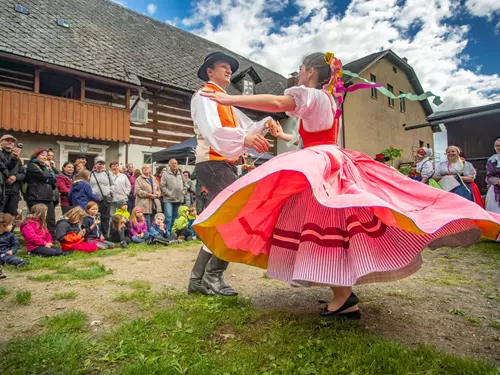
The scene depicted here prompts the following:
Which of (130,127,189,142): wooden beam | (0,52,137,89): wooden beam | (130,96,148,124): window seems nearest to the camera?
(0,52,137,89): wooden beam

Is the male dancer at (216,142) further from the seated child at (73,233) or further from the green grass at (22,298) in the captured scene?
the seated child at (73,233)

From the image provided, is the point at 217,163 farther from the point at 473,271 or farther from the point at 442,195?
the point at 473,271

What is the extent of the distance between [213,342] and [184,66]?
1695 centimetres

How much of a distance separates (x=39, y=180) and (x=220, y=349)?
559cm

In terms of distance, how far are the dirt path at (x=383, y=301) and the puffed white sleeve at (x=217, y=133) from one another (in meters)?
1.26

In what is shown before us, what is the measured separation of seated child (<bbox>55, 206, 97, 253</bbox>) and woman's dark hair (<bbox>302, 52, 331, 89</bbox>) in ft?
16.4

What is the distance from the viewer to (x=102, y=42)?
1403cm

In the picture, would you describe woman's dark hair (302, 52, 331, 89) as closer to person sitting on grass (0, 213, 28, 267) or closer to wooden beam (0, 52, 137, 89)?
person sitting on grass (0, 213, 28, 267)

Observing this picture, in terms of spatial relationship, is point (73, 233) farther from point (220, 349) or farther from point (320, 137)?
point (320, 137)

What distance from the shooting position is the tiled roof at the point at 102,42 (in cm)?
1148

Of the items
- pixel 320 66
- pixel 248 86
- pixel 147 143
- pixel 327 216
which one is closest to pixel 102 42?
pixel 147 143

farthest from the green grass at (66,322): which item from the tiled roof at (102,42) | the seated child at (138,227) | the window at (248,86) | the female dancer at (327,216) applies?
the window at (248,86)

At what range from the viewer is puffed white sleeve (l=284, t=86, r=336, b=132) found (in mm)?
2107

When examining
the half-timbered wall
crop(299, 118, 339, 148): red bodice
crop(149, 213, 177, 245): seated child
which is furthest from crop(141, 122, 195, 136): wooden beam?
crop(299, 118, 339, 148): red bodice
